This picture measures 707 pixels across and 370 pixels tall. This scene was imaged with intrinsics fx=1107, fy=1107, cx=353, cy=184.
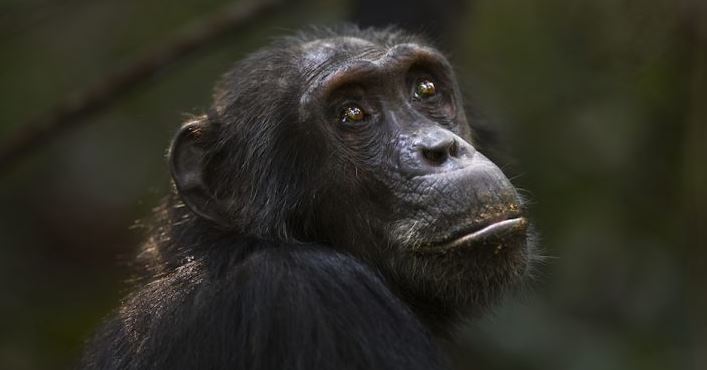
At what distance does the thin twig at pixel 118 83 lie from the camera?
7.26m

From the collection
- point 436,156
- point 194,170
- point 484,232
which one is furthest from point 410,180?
point 194,170

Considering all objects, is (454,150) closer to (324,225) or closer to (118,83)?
(324,225)

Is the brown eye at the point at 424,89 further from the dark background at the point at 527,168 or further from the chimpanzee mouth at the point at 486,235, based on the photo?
the dark background at the point at 527,168

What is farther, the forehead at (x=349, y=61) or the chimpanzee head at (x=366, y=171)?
the forehead at (x=349, y=61)

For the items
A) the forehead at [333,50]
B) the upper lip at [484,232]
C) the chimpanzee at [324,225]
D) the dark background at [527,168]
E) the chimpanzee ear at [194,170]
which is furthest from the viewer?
the dark background at [527,168]

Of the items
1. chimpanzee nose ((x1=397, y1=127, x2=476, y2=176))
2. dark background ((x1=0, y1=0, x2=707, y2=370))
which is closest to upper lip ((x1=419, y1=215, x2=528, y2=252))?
chimpanzee nose ((x1=397, y1=127, x2=476, y2=176))

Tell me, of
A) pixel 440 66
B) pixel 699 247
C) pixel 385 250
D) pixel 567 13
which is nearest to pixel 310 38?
pixel 440 66

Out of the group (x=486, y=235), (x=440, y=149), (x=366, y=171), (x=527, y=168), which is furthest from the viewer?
(x=527, y=168)

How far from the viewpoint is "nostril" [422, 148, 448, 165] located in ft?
15.6

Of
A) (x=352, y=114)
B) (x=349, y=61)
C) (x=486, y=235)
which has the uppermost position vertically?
(x=349, y=61)

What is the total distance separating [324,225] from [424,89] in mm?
845

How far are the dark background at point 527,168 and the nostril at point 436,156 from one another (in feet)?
12.8

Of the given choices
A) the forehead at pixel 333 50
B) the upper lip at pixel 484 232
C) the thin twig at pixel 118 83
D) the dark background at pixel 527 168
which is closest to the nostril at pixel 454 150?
the upper lip at pixel 484 232

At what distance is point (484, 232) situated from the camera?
4.62 m
